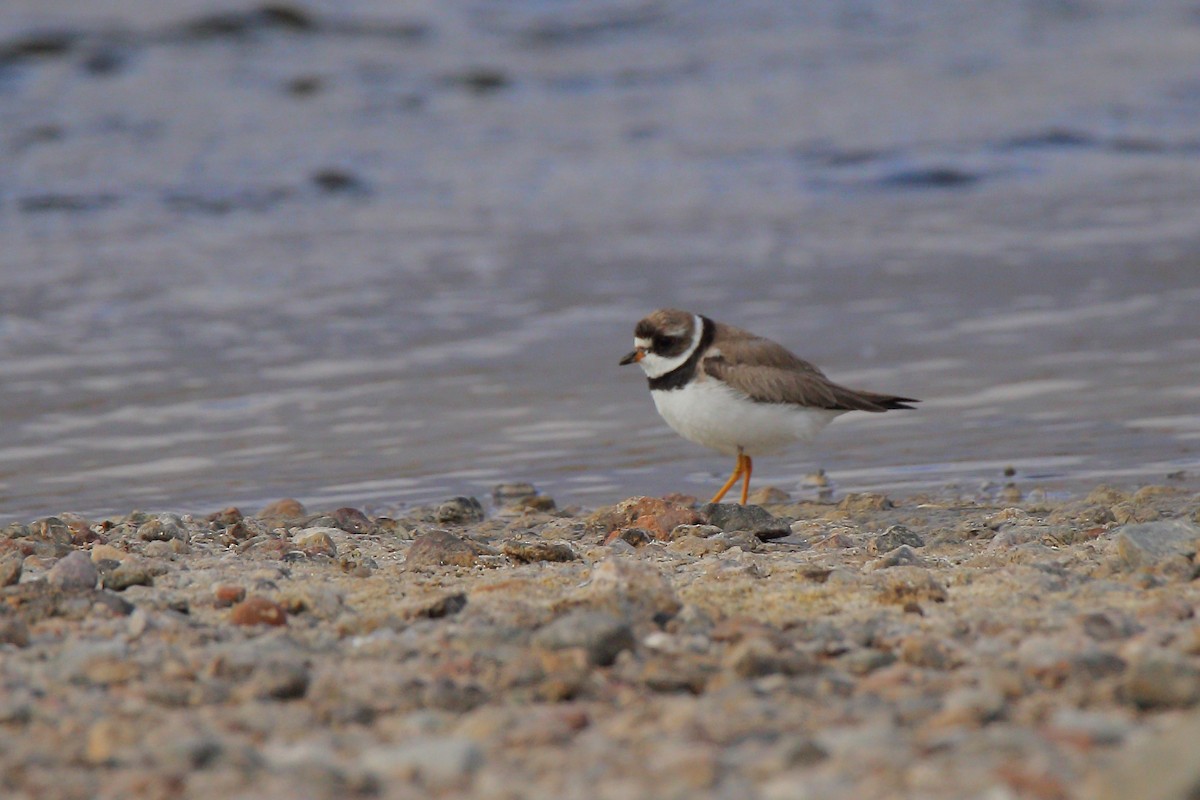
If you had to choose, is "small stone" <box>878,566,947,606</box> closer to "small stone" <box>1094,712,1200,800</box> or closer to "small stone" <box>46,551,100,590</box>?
"small stone" <box>1094,712,1200,800</box>

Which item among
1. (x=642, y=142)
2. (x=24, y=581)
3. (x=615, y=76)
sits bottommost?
(x=24, y=581)

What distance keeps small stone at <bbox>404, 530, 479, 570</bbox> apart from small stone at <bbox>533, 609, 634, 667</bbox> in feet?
4.11

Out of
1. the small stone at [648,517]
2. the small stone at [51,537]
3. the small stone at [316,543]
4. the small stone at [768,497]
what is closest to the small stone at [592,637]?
the small stone at [316,543]

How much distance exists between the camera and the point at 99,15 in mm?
19906

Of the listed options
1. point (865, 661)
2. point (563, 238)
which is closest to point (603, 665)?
point (865, 661)

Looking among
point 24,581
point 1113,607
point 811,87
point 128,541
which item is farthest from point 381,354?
point 811,87

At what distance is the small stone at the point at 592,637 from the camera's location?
11.9ft

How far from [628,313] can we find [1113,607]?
21.2ft

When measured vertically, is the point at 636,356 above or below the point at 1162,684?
above

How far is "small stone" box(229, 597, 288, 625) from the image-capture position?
13.5 feet

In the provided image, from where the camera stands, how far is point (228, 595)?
14.3ft

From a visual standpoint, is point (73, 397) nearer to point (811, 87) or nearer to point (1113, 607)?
point (1113, 607)

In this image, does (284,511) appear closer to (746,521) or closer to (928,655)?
(746,521)

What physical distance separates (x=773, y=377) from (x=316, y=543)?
7.36 feet
